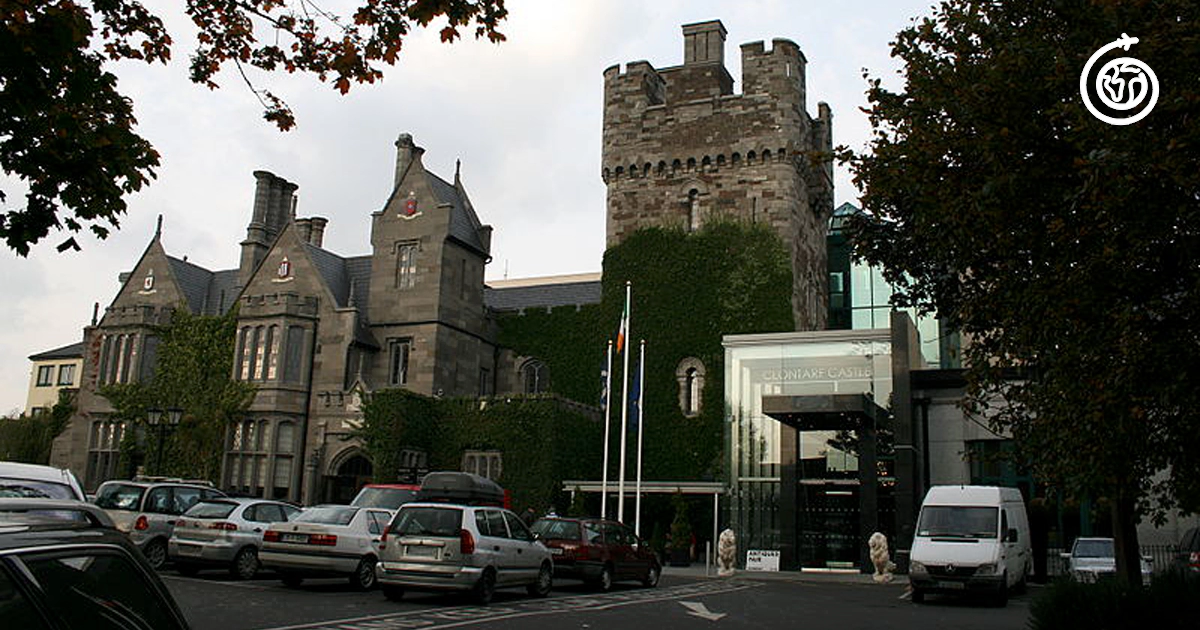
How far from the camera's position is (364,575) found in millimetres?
18047

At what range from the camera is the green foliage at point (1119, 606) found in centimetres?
1078

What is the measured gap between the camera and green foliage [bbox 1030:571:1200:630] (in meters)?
10.8

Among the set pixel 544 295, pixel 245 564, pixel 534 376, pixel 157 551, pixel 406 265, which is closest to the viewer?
pixel 245 564

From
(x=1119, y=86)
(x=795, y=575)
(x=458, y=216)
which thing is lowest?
(x=795, y=575)

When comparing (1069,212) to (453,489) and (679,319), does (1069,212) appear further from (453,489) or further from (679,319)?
(679,319)

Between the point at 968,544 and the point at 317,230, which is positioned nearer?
the point at 968,544

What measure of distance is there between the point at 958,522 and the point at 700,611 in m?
7.43

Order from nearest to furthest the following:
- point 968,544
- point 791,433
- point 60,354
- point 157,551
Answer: point 157,551 < point 968,544 < point 791,433 < point 60,354

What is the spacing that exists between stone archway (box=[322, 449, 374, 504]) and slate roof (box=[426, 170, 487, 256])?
923 centimetres

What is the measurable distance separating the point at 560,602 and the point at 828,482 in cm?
1628

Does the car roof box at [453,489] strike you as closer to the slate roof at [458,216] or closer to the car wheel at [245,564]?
the car wheel at [245,564]

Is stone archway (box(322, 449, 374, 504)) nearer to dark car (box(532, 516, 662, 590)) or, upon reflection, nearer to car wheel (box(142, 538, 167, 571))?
car wheel (box(142, 538, 167, 571))

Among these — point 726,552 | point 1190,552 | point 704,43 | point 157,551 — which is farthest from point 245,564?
point 704,43

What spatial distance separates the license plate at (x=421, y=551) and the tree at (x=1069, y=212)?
27.1ft
